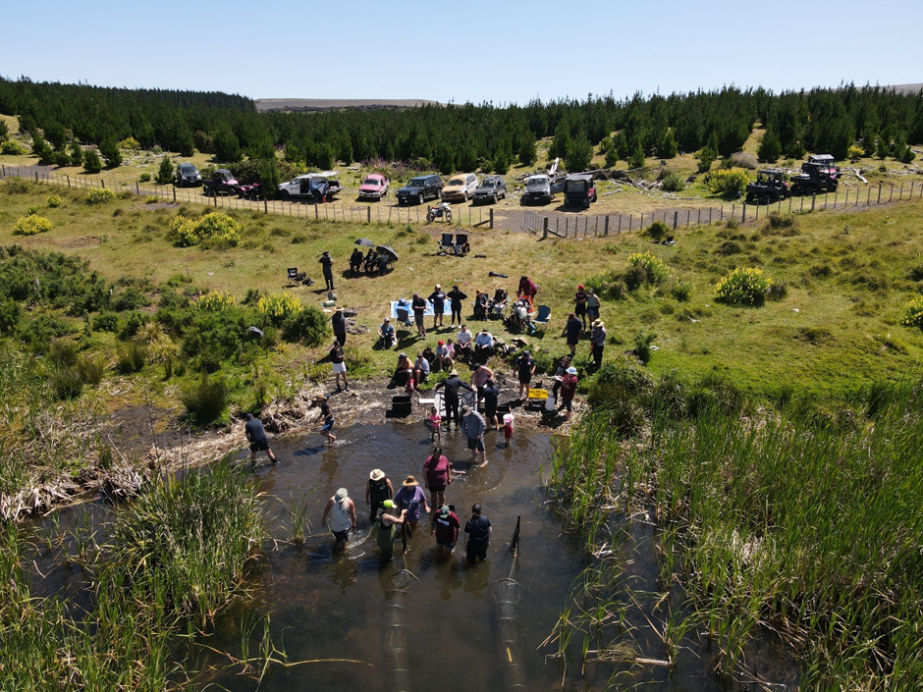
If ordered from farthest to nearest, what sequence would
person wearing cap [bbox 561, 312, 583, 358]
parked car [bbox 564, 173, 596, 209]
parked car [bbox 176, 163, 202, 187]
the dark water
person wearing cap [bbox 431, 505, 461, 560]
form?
parked car [bbox 176, 163, 202, 187] < parked car [bbox 564, 173, 596, 209] < person wearing cap [bbox 561, 312, 583, 358] < person wearing cap [bbox 431, 505, 461, 560] < the dark water

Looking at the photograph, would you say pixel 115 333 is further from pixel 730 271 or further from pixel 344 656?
pixel 730 271

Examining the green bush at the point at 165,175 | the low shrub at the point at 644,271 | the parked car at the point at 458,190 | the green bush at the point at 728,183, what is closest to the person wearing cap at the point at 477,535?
the low shrub at the point at 644,271

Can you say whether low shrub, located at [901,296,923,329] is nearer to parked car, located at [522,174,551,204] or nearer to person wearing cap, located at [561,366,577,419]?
person wearing cap, located at [561,366,577,419]

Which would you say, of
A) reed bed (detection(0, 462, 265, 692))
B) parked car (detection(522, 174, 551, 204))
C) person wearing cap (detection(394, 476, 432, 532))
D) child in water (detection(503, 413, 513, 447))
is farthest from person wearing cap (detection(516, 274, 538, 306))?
parked car (detection(522, 174, 551, 204))

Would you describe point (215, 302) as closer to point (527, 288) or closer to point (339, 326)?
point (339, 326)

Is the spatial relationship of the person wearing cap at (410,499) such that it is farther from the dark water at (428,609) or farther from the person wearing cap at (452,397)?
the person wearing cap at (452,397)

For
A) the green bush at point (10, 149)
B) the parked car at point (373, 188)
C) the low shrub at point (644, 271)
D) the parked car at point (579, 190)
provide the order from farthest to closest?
the green bush at point (10, 149) < the parked car at point (373, 188) < the parked car at point (579, 190) < the low shrub at point (644, 271)
